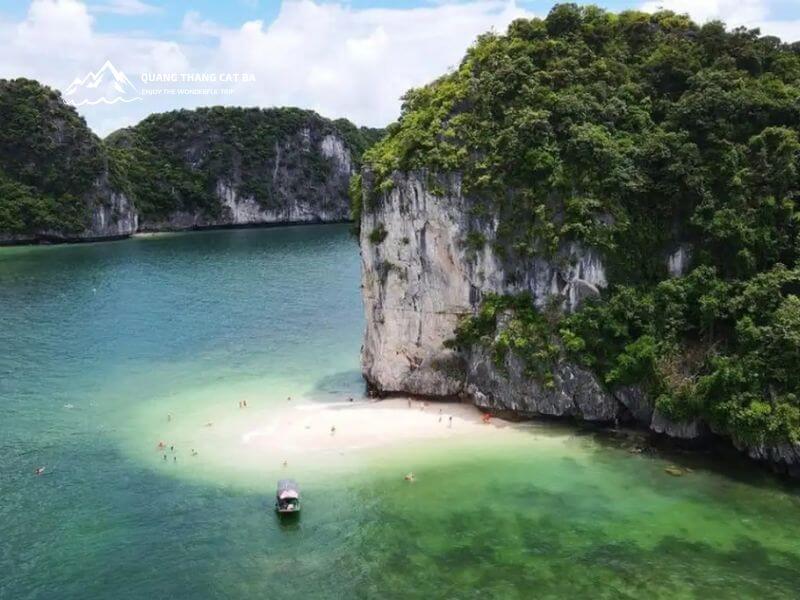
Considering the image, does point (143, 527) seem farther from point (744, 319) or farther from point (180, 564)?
point (744, 319)

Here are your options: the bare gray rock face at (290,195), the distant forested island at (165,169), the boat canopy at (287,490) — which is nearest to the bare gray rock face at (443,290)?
the boat canopy at (287,490)

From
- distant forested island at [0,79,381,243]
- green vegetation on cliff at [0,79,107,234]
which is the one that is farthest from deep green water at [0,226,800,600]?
distant forested island at [0,79,381,243]

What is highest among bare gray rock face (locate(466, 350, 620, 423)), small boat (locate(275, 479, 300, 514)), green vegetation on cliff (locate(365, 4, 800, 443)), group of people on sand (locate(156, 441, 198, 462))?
green vegetation on cliff (locate(365, 4, 800, 443))

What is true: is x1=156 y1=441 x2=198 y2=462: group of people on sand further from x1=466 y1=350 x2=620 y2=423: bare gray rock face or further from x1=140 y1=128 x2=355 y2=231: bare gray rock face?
x1=140 y1=128 x2=355 y2=231: bare gray rock face

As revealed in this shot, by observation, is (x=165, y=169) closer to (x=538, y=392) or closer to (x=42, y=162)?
(x=42, y=162)

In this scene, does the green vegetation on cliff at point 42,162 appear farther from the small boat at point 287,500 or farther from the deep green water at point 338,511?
the small boat at point 287,500

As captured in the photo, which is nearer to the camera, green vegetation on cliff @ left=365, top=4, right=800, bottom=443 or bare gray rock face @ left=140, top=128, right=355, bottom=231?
green vegetation on cliff @ left=365, top=4, right=800, bottom=443

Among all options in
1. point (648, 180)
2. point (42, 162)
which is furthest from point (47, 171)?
point (648, 180)
